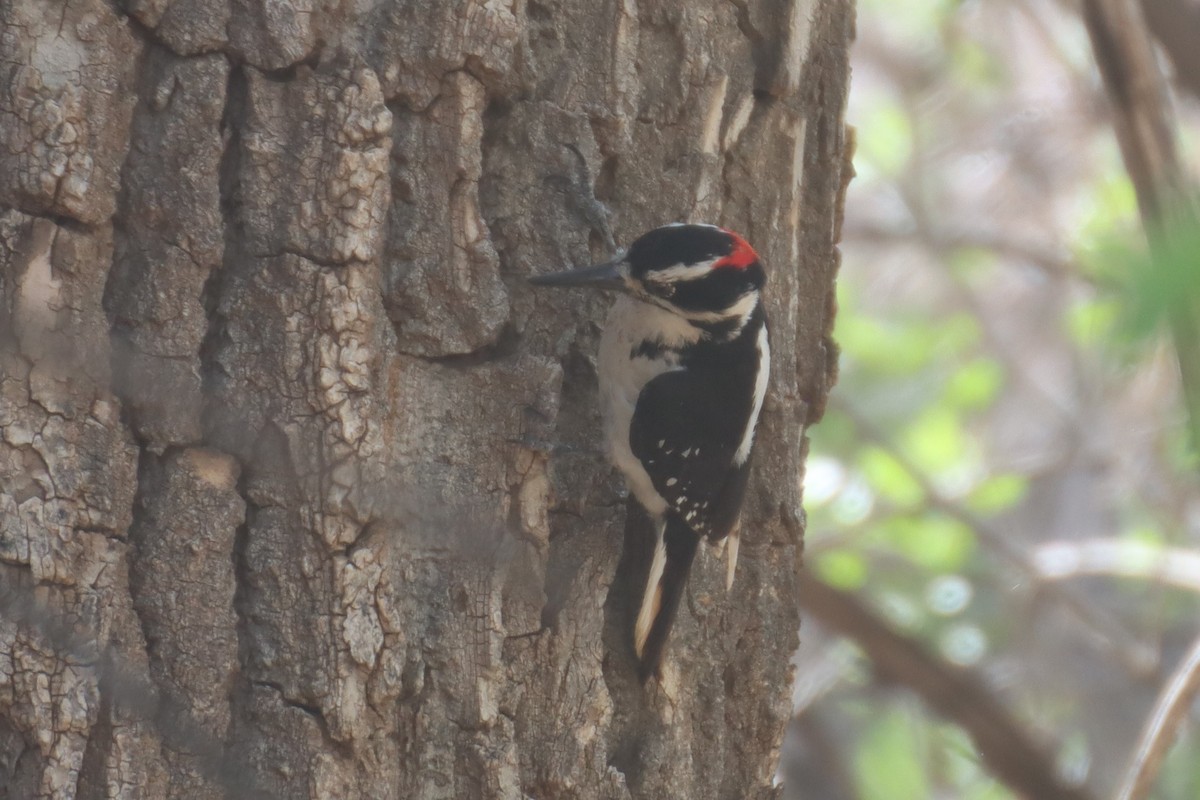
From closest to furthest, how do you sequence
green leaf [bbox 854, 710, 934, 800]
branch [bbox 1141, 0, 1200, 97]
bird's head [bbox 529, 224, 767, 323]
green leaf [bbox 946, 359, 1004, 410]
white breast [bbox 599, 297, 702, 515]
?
1. bird's head [bbox 529, 224, 767, 323]
2. white breast [bbox 599, 297, 702, 515]
3. branch [bbox 1141, 0, 1200, 97]
4. green leaf [bbox 946, 359, 1004, 410]
5. green leaf [bbox 854, 710, 934, 800]

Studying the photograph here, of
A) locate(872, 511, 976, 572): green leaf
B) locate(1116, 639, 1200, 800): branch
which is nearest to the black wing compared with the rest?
locate(1116, 639, 1200, 800): branch

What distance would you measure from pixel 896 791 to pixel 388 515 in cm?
499

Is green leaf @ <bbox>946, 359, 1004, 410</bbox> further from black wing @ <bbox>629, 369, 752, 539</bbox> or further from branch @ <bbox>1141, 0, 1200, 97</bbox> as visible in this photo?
black wing @ <bbox>629, 369, 752, 539</bbox>

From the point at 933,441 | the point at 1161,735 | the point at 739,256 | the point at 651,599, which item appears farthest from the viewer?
the point at 933,441

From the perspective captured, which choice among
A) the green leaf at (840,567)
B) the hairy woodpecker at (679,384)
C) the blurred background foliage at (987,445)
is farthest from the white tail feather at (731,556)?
the green leaf at (840,567)

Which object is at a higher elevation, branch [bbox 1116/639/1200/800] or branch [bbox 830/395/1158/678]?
branch [bbox 830/395/1158/678]

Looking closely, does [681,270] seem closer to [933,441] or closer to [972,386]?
[972,386]

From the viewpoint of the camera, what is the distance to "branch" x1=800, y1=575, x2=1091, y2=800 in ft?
15.7

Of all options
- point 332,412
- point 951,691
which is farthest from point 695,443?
point 951,691

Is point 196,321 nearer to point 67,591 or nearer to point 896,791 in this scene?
point 67,591

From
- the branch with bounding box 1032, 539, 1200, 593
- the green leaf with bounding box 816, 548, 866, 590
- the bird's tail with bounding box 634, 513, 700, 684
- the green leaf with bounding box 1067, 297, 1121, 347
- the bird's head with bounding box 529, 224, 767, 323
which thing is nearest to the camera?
the bird's tail with bounding box 634, 513, 700, 684

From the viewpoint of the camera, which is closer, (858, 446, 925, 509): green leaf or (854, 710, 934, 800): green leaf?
(858, 446, 925, 509): green leaf

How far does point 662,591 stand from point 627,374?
0.58 meters

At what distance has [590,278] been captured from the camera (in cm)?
251
